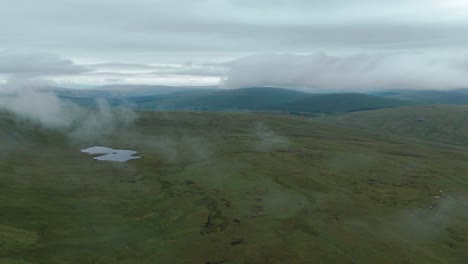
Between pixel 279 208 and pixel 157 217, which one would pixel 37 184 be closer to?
pixel 157 217

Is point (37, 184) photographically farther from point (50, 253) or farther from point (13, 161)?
point (50, 253)

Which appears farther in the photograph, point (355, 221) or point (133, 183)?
point (133, 183)

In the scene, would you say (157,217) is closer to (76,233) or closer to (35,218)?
(76,233)

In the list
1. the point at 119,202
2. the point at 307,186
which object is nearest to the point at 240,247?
the point at 119,202

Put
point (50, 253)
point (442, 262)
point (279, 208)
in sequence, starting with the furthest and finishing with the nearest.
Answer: point (279, 208), point (442, 262), point (50, 253)

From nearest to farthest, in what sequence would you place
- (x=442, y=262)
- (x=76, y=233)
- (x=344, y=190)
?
(x=442, y=262) → (x=76, y=233) → (x=344, y=190)

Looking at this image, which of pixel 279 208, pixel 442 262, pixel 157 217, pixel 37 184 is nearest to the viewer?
pixel 442 262

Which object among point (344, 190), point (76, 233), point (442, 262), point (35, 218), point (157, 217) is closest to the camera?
point (442, 262)

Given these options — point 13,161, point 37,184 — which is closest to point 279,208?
point 37,184

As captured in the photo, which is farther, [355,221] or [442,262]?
[355,221]
